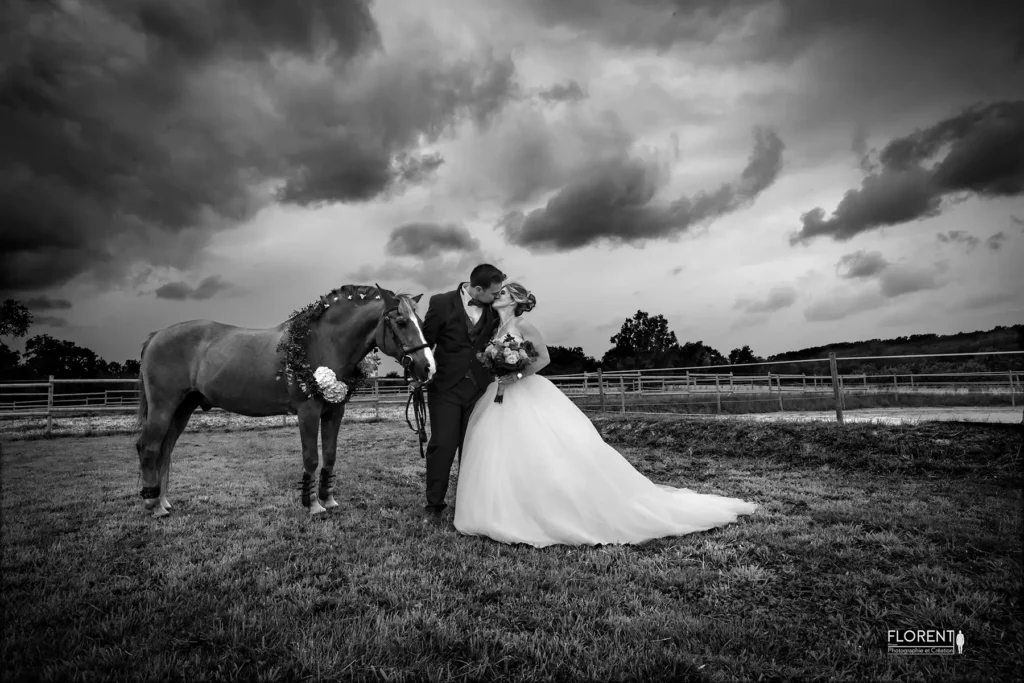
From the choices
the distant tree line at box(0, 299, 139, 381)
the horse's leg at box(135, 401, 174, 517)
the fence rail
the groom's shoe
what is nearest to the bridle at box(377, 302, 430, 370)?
the groom's shoe

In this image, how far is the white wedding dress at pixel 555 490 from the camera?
11.8ft

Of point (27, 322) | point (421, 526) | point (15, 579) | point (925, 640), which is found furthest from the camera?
point (27, 322)

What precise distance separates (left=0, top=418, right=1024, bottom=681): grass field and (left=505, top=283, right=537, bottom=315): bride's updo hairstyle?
2.04 meters

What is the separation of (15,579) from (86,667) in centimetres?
165

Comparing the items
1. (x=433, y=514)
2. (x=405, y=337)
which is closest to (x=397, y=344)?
(x=405, y=337)

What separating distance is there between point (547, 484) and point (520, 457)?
31cm

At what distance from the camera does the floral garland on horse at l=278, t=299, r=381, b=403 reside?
458 centimetres

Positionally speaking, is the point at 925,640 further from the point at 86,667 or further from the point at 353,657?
the point at 86,667

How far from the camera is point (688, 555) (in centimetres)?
325

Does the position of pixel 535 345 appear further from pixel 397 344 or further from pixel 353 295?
pixel 353 295

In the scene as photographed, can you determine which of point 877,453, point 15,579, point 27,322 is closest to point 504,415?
point 15,579

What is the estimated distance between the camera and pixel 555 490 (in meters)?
3.70

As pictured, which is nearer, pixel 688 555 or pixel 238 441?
pixel 688 555

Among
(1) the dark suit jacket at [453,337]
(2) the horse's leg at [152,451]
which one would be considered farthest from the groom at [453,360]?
(2) the horse's leg at [152,451]
